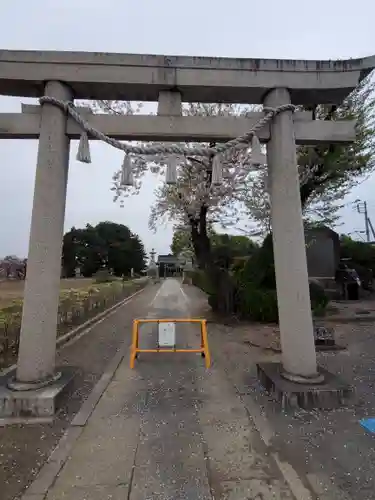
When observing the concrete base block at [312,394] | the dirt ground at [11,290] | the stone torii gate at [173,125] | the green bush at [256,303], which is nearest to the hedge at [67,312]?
the dirt ground at [11,290]

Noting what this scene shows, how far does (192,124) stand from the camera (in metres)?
4.88

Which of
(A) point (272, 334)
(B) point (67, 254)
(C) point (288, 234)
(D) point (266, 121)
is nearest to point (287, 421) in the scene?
(C) point (288, 234)

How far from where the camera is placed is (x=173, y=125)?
484 centimetres

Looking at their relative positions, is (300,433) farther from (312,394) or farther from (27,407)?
(27,407)

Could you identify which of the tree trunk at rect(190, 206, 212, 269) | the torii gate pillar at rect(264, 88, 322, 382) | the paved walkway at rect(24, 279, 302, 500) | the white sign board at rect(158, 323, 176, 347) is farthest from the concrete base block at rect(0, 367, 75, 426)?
the tree trunk at rect(190, 206, 212, 269)

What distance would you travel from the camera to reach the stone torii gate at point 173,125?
4.52 meters

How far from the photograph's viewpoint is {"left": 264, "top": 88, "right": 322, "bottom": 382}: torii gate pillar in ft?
14.9

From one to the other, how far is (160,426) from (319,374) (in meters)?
2.53

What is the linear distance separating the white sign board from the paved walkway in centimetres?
176

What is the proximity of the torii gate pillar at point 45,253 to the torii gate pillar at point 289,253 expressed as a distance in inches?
133

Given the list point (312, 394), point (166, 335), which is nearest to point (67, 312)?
point (166, 335)

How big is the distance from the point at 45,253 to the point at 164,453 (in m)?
3.08

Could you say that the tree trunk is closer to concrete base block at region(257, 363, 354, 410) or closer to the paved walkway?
the paved walkway

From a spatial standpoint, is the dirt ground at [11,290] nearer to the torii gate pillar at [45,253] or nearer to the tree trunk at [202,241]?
the torii gate pillar at [45,253]
